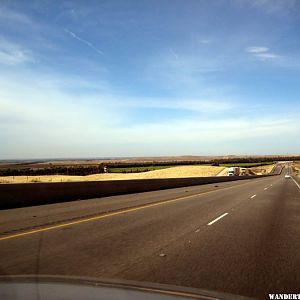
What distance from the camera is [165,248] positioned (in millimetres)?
8359

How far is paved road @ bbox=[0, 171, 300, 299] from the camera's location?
20.0 ft

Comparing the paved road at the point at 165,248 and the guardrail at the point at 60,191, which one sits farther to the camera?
the guardrail at the point at 60,191

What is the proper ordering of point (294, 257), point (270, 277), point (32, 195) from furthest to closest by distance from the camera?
point (32, 195) < point (294, 257) < point (270, 277)

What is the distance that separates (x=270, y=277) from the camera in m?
6.16

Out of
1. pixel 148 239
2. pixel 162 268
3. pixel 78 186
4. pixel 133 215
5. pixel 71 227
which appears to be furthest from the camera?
pixel 78 186

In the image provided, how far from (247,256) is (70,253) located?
3.40 metres

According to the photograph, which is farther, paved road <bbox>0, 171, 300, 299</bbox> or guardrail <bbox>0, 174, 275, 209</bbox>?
guardrail <bbox>0, 174, 275, 209</bbox>

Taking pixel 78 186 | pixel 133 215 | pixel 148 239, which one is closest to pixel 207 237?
pixel 148 239

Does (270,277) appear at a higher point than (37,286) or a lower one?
lower

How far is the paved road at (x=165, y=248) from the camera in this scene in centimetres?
610

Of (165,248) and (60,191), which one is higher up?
(60,191)

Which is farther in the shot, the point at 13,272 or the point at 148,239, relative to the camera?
the point at 148,239

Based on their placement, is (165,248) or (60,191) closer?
(165,248)

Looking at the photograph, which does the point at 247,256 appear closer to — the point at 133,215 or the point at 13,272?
the point at 13,272
